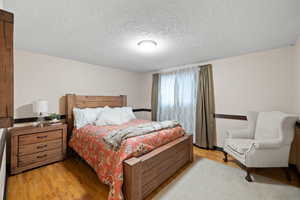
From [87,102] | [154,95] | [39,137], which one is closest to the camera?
[39,137]

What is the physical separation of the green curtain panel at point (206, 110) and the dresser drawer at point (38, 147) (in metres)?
3.12

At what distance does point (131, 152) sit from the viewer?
5.32 ft

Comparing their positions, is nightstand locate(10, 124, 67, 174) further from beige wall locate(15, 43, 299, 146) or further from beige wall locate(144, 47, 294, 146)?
beige wall locate(144, 47, 294, 146)

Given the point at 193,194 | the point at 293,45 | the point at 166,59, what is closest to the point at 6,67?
the point at 193,194

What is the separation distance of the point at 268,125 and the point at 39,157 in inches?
161

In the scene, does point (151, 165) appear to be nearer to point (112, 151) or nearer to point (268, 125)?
point (112, 151)

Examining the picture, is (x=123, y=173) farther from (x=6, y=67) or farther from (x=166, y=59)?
(x=166, y=59)

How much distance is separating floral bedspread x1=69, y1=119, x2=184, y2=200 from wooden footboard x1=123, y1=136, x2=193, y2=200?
8 cm

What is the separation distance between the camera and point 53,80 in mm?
2846

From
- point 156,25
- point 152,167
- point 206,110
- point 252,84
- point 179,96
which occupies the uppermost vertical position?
point 156,25

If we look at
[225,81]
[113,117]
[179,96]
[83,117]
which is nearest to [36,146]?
[83,117]

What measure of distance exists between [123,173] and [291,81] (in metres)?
3.18

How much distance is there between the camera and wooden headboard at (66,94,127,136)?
294 centimetres

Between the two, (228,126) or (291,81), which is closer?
(291,81)
